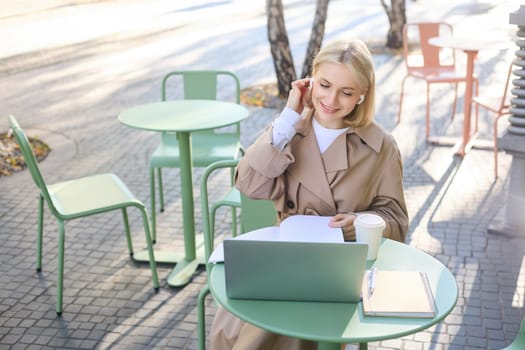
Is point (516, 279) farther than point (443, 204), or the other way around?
point (443, 204)

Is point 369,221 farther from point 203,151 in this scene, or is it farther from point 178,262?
point 203,151

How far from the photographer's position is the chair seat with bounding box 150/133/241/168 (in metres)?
5.02

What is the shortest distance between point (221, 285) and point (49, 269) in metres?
2.83

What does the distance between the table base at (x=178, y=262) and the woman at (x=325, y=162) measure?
1774mm

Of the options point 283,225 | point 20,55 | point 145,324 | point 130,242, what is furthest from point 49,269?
point 20,55

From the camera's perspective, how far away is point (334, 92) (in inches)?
109

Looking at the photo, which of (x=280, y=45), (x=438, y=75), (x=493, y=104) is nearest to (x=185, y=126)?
(x=493, y=104)

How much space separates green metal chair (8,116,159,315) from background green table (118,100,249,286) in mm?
337

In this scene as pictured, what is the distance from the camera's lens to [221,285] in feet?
7.70

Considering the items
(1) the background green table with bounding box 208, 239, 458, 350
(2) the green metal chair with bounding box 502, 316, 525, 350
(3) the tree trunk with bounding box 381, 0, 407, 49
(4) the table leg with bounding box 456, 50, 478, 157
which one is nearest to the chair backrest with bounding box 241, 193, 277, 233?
(1) the background green table with bounding box 208, 239, 458, 350

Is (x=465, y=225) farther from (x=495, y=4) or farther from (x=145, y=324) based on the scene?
(x=495, y=4)

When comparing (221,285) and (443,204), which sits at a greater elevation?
(221,285)

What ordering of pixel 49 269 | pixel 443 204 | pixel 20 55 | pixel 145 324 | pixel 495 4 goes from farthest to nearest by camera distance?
pixel 495 4, pixel 20 55, pixel 443 204, pixel 49 269, pixel 145 324

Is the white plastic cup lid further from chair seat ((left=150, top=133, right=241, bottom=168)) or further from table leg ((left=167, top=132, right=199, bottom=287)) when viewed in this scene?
chair seat ((left=150, top=133, right=241, bottom=168))
